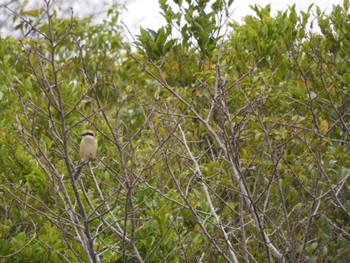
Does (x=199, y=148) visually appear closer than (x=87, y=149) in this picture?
No

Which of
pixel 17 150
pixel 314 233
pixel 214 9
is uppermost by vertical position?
pixel 214 9

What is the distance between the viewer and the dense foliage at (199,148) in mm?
4441

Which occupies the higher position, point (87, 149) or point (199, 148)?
point (87, 149)

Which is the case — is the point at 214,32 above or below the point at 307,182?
above

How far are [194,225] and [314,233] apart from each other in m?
0.85

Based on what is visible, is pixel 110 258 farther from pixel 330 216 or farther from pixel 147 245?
pixel 330 216

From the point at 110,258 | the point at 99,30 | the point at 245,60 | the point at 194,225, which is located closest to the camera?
the point at 110,258

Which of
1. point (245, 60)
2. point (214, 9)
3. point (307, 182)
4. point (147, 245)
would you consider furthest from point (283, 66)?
point (147, 245)

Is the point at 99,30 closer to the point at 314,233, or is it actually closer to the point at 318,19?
the point at 318,19

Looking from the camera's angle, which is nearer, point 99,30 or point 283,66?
point 283,66

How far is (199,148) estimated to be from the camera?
6613 millimetres

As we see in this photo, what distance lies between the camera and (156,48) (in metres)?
7.12

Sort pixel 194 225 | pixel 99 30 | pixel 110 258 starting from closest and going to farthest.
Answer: pixel 110 258, pixel 194 225, pixel 99 30

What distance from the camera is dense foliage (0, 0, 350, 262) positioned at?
444cm
